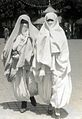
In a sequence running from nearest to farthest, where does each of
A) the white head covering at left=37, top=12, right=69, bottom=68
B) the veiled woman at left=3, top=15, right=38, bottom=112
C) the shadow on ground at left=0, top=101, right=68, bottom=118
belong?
the white head covering at left=37, top=12, right=69, bottom=68, the veiled woman at left=3, top=15, right=38, bottom=112, the shadow on ground at left=0, top=101, right=68, bottom=118

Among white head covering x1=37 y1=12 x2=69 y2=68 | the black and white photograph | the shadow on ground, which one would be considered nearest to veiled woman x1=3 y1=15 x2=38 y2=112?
the black and white photograph

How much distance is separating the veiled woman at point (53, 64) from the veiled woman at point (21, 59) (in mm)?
298

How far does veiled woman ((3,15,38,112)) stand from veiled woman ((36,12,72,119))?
298 mm

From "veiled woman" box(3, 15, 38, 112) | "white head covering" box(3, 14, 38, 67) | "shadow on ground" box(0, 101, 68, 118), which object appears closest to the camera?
"veiled woman" box(3, 15, 38, 112)

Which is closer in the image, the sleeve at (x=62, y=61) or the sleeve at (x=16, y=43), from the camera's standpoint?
the sleeve at (x=62, y=61)

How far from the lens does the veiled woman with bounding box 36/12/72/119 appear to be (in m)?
7.36

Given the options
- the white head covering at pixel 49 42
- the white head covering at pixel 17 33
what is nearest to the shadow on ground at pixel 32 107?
the white head covering at pixel 17 33

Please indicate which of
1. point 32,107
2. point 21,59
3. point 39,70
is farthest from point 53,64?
point 32,107

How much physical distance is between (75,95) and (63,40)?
3.09 meters

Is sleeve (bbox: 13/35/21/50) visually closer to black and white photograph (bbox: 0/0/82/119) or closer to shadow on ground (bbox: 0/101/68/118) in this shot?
black and white photograph (bbox: 0/0/82/119)

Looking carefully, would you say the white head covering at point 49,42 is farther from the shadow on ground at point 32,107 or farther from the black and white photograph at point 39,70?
the shadow on ground at point 32,107

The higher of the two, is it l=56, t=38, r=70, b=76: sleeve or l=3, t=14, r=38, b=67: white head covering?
l=3, t=14, r=38, b=67: white head covering

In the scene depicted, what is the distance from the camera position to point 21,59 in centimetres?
767

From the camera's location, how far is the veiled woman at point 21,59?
771 cm
